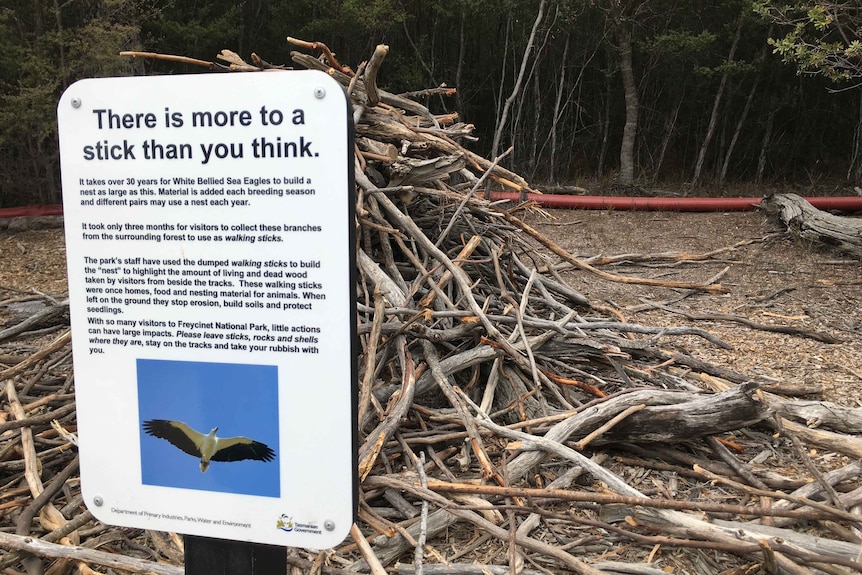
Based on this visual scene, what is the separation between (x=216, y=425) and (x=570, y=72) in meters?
12.5

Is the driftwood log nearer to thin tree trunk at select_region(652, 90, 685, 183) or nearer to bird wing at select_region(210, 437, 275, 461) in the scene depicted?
thin tree trunk at select_region(652, 90, 685, 183)

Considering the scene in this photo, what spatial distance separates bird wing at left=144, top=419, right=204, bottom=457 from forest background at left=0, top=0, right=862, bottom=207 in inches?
299

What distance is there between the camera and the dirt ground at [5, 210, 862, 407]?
3869 mm

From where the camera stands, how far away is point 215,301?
52.9 inches

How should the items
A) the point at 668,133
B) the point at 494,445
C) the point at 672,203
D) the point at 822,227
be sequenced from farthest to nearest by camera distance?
the point at 668,133 → the point at 672,203 → the point at 822,227 → the point at 494,445

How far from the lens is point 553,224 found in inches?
311

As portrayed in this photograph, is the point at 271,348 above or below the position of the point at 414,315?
above

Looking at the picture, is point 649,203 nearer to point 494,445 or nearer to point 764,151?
point 764,151

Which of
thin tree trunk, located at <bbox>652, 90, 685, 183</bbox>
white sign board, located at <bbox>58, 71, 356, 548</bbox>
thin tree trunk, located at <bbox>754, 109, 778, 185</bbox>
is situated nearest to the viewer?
white sign board, located at <bbox>58, 71, 356, 548</bbox>

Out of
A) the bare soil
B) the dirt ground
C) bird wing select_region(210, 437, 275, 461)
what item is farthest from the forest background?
bird wing select_region(210, 437, 275, 461)

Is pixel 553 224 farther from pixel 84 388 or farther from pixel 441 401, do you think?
pixel 84 388

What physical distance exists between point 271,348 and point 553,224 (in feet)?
22.4

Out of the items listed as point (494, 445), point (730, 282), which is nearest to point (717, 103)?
point (730, 282)

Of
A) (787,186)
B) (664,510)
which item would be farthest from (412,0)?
(664,510)
